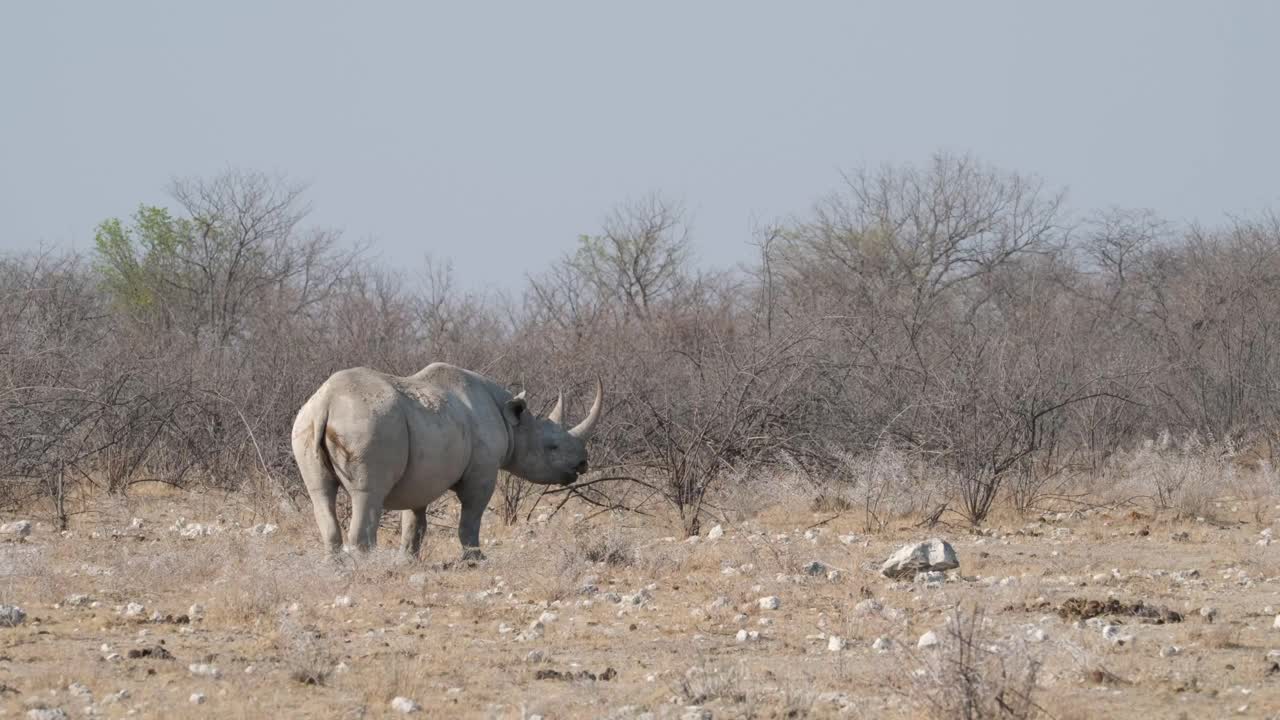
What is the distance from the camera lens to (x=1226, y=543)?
13.4m

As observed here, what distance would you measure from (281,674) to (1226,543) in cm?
845

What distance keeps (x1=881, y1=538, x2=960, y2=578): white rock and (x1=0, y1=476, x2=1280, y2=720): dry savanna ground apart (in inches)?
5.9

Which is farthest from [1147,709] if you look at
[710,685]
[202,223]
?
[202,223]

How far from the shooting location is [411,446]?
11.5 m

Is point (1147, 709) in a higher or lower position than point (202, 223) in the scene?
lower

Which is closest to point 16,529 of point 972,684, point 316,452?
point 316,452

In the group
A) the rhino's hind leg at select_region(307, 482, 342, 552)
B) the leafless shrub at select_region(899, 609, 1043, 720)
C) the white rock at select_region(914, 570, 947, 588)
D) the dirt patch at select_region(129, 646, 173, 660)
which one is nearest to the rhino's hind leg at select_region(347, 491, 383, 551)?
the rhino's hind leg at select_region(307, 482, 342, 552)

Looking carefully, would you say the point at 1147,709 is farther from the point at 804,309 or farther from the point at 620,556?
the point at 804,309

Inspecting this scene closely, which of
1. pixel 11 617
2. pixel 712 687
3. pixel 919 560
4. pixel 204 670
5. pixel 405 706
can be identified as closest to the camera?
pixel 405 706

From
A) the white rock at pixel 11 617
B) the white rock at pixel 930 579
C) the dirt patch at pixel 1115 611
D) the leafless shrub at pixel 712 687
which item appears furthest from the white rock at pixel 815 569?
the white rock at pixel 11 617

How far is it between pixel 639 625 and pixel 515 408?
3.84 m

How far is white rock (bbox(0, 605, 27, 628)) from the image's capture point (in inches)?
350

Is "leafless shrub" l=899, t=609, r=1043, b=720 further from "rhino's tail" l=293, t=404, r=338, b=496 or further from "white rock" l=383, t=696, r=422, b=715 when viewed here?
"rhino's tail" l=293, t=404, r=338, b=496

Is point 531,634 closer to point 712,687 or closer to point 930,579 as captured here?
point 712,687
